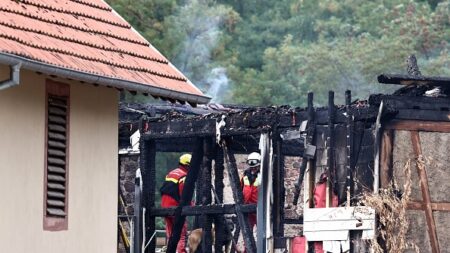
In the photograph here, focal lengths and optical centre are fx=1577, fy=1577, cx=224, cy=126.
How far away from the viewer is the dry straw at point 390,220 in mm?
19953

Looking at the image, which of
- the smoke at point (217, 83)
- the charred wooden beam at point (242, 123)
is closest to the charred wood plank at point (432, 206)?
Result: the charred wooden beam at point (242, 123)

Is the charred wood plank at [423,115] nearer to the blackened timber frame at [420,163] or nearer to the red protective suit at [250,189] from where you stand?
the blackened timber frame at [420,163]

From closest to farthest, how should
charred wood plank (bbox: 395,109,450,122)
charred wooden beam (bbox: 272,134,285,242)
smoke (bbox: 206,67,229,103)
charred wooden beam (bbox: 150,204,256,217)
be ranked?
charred wood plank (bbox: 395,109,450,122), charred wooden beam (bbox: 272,134,285,242), charred wooden beam (bbox: 150,204,256,217), smoke (bbox: 206,67,229,103)

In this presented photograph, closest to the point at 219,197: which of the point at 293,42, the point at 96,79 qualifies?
the point at 96,79

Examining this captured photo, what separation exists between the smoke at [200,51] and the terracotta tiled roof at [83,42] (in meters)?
20.2

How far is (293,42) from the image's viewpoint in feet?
156

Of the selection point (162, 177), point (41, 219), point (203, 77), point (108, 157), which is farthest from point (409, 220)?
point (203, 77)

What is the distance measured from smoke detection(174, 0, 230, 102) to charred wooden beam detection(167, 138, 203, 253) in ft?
51.4

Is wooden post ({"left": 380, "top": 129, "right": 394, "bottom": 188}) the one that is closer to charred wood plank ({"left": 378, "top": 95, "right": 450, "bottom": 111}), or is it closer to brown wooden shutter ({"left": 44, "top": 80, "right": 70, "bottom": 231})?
charred wood plank ({"left": 378, "top": 95, "right": 450, "bottom": 111})

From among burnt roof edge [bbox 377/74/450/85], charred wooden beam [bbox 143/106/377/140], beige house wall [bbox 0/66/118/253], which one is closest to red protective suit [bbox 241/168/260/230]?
charred wooden beam [bbox 143/106/377/140]

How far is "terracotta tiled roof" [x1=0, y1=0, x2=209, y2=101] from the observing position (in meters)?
15.3

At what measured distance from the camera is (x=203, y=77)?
1570 inches

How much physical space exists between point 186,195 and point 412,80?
385 centimetres

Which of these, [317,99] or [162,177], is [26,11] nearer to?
[162,177]
